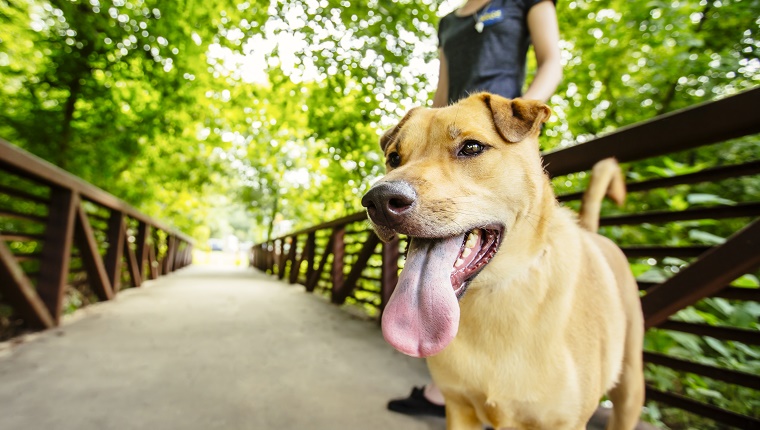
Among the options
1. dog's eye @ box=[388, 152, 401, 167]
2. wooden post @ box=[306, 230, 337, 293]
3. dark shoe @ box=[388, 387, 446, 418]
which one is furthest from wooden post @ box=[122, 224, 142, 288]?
dog's eye @ box=[388, 152, 401, 167]

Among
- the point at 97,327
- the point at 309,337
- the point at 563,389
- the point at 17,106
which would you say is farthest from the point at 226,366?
the point at 17,106

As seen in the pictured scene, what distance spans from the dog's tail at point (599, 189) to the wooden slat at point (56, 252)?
3.98 m

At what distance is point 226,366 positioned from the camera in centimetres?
273

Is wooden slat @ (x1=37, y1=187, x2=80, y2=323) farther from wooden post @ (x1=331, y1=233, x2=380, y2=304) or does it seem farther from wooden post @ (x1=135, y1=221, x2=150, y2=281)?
wooden post @ (x1=135, y1=221, x2=150, y2=281)

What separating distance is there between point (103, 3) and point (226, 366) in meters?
4.38

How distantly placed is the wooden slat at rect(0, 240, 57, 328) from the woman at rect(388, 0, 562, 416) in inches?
108

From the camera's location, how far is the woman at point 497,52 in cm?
191

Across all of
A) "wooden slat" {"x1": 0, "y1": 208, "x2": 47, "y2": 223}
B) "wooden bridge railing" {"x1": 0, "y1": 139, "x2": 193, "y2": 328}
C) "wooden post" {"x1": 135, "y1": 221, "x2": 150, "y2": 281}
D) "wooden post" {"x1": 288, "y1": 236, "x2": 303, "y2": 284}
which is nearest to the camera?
"wooden bridge railing" {"x1": 0, "y1": 139, "x2": 193, "y2": 328}

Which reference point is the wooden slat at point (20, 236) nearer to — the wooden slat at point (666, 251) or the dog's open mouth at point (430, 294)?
the dog's open mouth at point (430, 294)

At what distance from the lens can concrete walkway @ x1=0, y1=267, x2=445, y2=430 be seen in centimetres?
193

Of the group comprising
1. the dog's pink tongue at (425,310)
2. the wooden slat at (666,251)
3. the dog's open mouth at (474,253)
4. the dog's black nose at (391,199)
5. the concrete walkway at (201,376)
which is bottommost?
the concrete walkway at (201,376)

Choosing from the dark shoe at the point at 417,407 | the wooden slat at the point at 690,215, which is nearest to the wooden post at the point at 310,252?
the dark shoe at the point at 417,407

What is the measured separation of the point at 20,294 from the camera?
9.78ft

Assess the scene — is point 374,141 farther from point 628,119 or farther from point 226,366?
point 226,366
